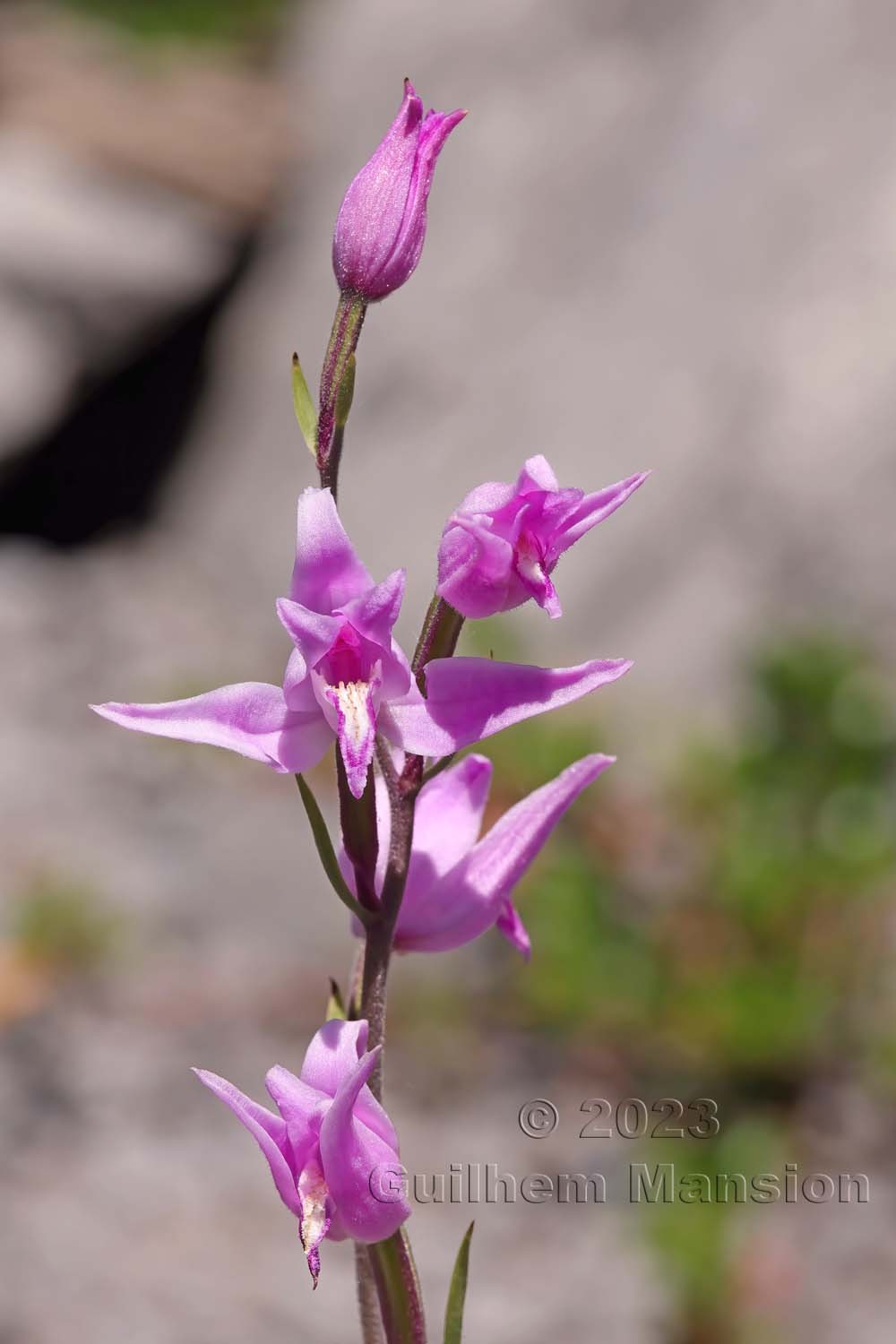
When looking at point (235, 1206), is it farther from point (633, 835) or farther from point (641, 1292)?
point (633, 835)

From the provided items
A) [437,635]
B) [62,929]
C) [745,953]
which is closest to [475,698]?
[437,635]

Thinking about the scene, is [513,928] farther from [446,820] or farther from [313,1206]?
[313,1206]

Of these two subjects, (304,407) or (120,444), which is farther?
(120,444)

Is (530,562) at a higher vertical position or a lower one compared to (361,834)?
higher

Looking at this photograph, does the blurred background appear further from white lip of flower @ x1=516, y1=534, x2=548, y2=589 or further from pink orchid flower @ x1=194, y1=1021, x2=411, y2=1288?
white lip of flower @ x1=516, y1=534, x2=548, y2=589

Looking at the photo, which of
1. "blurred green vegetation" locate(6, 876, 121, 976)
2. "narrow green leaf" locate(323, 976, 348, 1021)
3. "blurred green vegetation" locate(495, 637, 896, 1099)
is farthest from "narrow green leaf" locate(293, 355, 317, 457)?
"blurred green vegetation" locate(6, 876, 121, 976)

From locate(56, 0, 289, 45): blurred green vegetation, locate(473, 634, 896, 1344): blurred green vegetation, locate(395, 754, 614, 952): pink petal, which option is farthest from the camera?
locate(56, 0, 289, 45): blurred green vegetation
